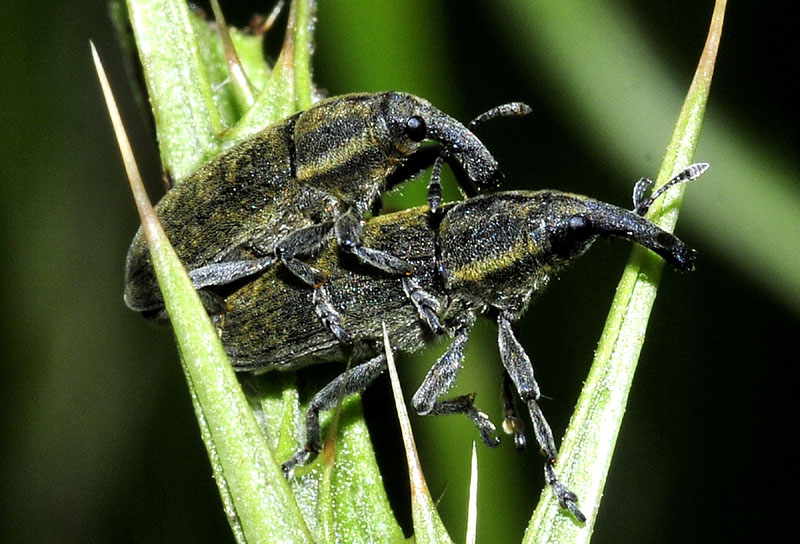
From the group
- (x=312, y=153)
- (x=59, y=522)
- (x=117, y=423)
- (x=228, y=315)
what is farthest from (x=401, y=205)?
(x=59, y=522)

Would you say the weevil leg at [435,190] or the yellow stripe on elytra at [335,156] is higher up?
the weevil leg at [435,190]

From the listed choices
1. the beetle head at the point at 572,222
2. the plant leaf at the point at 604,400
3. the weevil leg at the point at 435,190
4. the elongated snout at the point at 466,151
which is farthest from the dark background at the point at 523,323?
the plant leaf at the point at 604,400

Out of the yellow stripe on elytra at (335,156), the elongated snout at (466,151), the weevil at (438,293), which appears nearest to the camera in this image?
the weevil at (438,293)

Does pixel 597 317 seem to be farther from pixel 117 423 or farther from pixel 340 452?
pixel 117 423

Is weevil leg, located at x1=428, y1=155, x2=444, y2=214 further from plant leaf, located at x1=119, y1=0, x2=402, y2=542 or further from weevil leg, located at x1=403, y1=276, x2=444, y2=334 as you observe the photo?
plant leaf, located at x1=119, y1=0, x2=402, y2=542

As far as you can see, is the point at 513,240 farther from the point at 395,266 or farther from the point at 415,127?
the point at 415,127

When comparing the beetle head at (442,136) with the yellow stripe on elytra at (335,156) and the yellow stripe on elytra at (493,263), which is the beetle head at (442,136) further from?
the yellow stripe on elytra at (493,263)

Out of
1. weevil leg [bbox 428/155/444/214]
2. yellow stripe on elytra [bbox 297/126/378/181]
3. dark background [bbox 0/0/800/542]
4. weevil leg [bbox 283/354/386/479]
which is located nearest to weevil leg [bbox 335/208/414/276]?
weevil leg [bbox 428/155/444/214]
